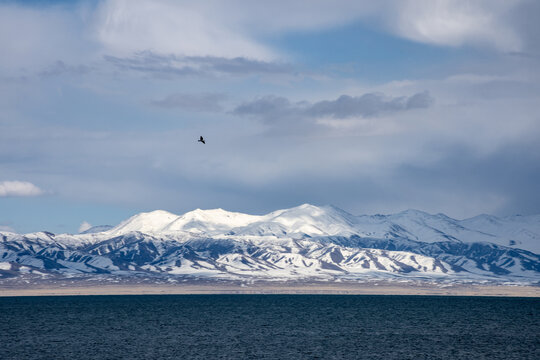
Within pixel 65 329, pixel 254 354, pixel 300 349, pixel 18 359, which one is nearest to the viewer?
pixel 18 359

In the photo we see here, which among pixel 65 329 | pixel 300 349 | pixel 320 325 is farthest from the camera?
pixel 320 325

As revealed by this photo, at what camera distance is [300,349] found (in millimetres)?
134875

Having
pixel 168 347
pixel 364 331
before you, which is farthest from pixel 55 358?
pixel 364 331

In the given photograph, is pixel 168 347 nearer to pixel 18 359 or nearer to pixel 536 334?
pixel 18 359

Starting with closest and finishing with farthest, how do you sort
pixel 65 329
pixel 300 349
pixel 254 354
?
pixel 254 354
pixel 300 349
pixel 65 329

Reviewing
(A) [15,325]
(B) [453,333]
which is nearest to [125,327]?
(A) [15,325]

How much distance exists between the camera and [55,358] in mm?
120125

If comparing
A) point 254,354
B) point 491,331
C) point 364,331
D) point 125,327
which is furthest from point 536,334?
point 125,327

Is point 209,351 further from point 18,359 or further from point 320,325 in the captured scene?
point 320,325

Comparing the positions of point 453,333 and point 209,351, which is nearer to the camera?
point 209,351

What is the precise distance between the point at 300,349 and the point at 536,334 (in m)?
65.0

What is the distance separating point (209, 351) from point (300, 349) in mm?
16477

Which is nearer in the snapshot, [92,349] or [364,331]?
[92,349]

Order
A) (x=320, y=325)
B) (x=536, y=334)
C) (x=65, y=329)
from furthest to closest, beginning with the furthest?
(x=320, y=325) < (x=65, y=329) < (x=536, y=334)
